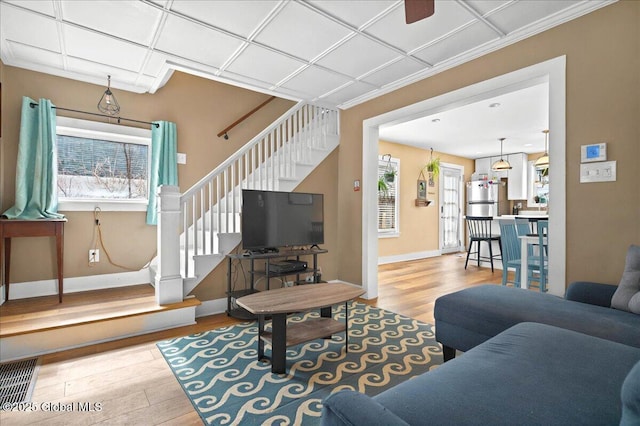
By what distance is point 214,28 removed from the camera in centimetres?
252

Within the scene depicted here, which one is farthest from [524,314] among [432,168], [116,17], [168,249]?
[432,168]

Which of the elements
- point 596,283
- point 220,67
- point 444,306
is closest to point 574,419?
point 444,306

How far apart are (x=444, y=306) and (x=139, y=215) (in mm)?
3672

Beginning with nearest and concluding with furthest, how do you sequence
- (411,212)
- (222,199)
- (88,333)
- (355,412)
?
(355,412) < (88,333) < (222,199) < (411,212)

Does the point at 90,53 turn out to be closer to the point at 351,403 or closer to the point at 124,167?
the point at 124,167

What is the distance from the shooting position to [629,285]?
1861 millimetres

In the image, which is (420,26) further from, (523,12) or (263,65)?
(263,65)

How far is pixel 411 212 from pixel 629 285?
5.45m

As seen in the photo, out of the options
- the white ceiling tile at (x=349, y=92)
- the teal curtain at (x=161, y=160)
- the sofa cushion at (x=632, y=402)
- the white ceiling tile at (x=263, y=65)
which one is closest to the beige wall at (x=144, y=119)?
the teal curtain at (x=161, y=160)

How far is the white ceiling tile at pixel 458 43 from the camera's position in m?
2.55

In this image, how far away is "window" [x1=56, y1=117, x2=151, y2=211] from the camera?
138 inches

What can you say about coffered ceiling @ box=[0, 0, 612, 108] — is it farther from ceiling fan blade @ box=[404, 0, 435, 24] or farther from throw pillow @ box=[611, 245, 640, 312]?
throw pillow @ box=[611, 245, 640, 312]

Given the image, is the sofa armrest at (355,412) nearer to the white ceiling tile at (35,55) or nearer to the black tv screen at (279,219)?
the black tv screen at (279,219)

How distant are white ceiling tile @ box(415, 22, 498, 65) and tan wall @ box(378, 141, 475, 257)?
3.73 m
